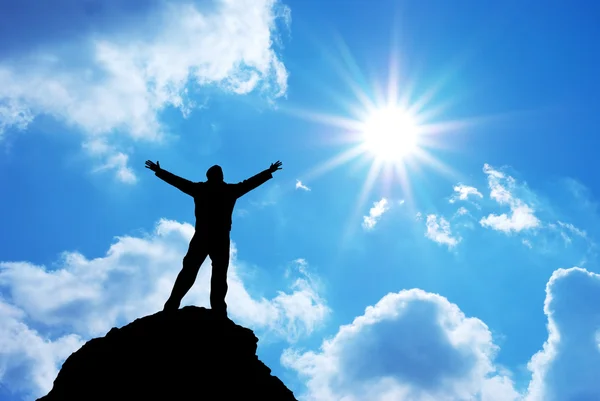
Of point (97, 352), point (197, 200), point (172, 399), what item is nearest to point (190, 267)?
point (197, 200)

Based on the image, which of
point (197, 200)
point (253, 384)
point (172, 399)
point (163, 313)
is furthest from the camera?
point (197, 200)

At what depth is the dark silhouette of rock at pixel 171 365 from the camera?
26.4ft

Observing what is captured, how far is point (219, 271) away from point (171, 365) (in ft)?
9.11

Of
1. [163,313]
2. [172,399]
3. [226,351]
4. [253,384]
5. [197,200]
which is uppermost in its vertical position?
[197,200]

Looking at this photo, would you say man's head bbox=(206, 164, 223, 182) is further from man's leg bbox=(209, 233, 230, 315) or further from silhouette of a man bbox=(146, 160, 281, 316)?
man's leg bbox=(209, 233, 230, 315)

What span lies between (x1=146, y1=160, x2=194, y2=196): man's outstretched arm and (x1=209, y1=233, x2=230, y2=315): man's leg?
1.57m

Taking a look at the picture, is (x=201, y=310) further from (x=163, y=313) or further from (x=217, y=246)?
(x=217, y=246)

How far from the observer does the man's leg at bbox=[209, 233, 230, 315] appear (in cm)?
1066

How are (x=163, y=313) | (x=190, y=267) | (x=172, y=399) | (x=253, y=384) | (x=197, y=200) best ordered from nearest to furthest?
1. (x=172, y=399)
2. (x=253, y=384)
3. (x=163, y=313)
4. (x=190, y=267)
5. (x=197, y=200)

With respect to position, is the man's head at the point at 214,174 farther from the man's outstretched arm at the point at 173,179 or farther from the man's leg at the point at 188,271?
the man's leg at the point at 188,271

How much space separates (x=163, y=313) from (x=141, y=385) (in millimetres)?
1850

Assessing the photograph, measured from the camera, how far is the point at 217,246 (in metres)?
10.9

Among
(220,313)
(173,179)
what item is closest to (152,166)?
(173,179)

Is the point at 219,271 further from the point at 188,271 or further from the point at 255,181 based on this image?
the point at 255,181
